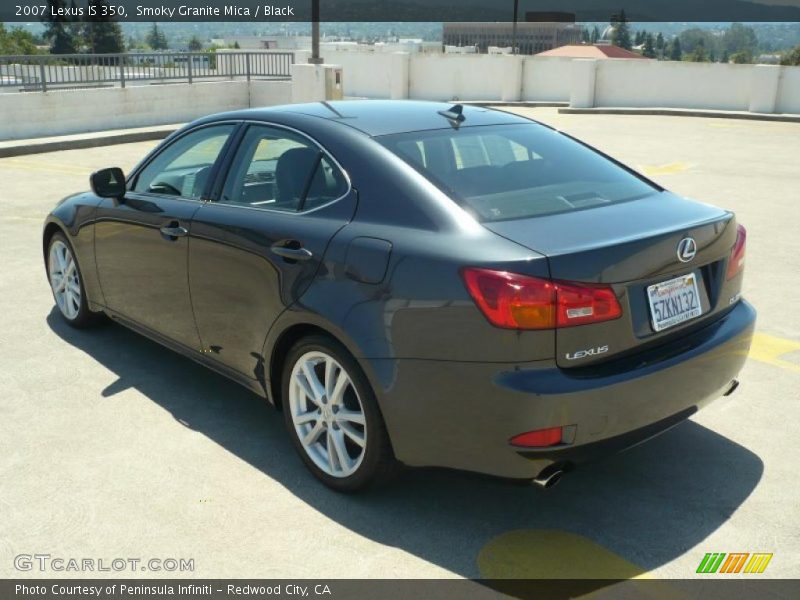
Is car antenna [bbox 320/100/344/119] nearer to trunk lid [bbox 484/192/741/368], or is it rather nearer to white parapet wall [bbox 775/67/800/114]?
trunk lid [bbox 484/192/741/368]

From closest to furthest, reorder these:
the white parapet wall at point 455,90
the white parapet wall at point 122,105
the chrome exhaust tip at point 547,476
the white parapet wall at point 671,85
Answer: the chrome exhaust tip at point 547,476 → the white parapet wall at point 122,105 → the white parapet wall at point 455,90 → the white parapet wall at point 671,85

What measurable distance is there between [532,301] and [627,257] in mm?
446

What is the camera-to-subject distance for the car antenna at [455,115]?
4.29 m

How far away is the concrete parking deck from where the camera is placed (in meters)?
3.38

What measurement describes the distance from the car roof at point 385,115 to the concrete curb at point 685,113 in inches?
841

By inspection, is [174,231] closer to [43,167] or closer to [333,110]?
[333,110]

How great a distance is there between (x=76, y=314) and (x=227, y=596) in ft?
11.2

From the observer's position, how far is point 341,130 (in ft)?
13.2

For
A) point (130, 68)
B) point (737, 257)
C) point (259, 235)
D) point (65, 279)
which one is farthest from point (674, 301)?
point (130, 68)

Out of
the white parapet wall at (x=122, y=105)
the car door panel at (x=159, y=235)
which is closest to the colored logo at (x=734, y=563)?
the car door panel at (x=159, y=235)

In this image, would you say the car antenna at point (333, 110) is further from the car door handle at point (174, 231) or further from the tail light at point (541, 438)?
the tail light at point (541, 438)

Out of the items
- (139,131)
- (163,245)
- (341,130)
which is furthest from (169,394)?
(139,131)

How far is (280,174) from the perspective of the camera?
4262 mm

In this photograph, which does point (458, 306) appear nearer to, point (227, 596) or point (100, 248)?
point (227, 596)
